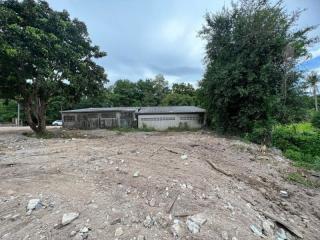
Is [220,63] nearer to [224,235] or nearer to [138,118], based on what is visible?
[138,118]

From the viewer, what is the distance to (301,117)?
13891mm

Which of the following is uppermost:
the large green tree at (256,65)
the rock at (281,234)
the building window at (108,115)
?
the large green tree at (256,65)

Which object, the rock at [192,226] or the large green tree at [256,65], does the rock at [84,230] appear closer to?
the rock at [192,226]

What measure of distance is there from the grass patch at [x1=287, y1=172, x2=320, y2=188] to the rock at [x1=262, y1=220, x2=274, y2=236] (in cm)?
305

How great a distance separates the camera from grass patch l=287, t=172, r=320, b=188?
250 inches

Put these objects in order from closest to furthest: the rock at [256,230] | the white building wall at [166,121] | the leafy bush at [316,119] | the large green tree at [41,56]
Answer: the rock at [256,230] < the large green tree at [41,56] < the leafy bush at [316,119] < the white building wall at [166,121]

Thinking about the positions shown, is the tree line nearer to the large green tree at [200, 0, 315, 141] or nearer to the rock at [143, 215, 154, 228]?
the large green tree at [200, 0, 315, 141]

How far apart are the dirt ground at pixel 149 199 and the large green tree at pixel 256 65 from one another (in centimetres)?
787

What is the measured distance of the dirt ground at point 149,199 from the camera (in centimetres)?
330

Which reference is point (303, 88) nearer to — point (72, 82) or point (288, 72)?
point (288, 72)

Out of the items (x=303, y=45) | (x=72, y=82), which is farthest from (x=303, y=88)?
(x=72, y=82)

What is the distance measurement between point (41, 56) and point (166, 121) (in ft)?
41.7

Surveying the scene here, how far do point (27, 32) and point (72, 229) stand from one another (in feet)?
38.6

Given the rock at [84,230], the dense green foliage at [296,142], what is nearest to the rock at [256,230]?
the rock at [84,230]
